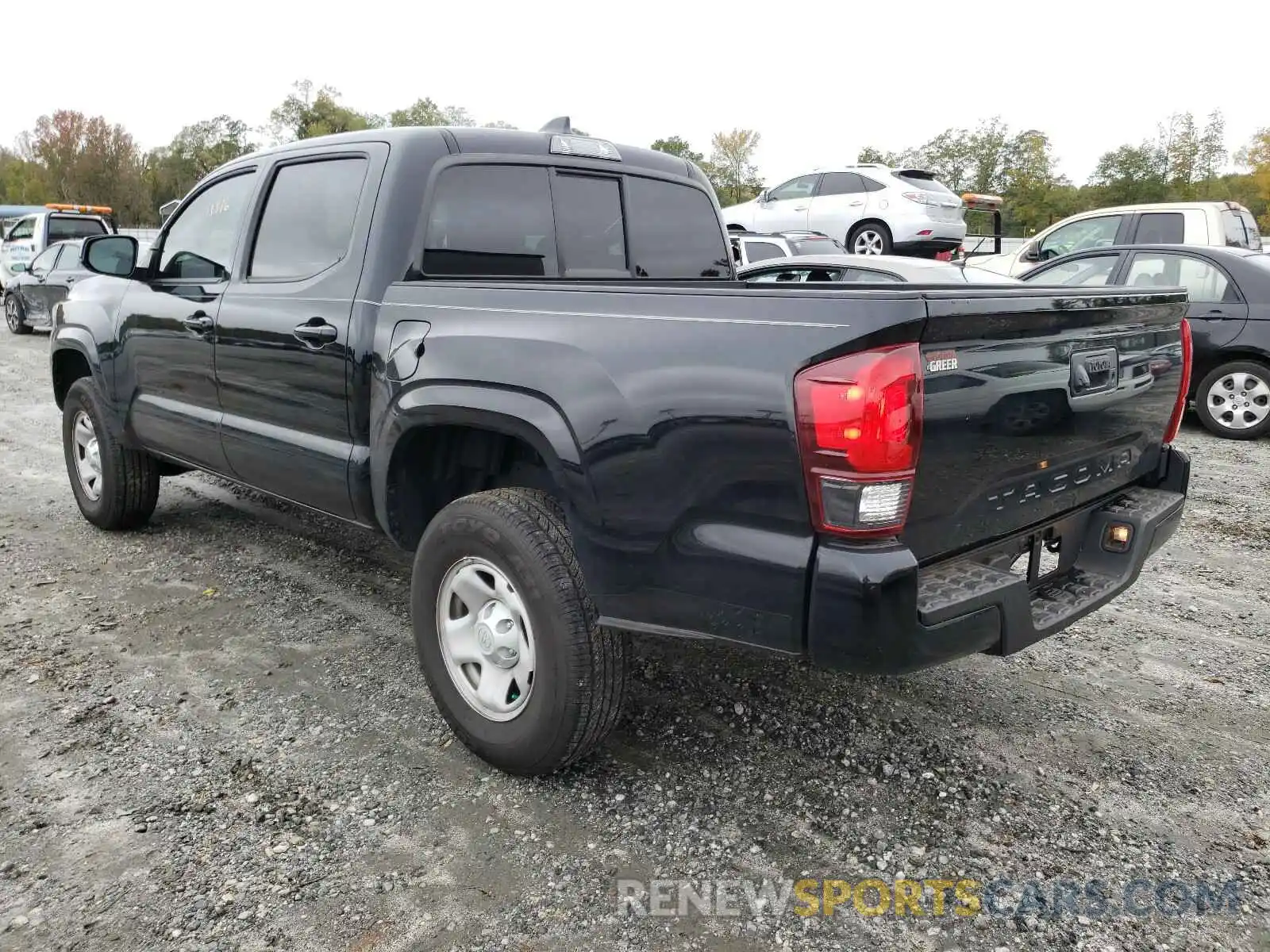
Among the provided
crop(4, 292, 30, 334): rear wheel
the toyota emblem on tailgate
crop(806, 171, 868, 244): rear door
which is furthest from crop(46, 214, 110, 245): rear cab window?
the toyota emblem on tailgate

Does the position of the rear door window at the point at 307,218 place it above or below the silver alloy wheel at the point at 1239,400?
above

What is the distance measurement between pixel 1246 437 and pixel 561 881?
7.79m

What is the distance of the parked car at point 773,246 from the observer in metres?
11.6

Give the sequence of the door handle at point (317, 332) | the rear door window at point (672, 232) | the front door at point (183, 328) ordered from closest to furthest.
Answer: the door handle at point (317, 332) → the rear door window at point (672, 232) → the front door at point (183, 328)

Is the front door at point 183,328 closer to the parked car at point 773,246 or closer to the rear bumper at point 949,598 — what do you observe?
the rear bumper at point 949,598

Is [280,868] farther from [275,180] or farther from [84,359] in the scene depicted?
[84,359]

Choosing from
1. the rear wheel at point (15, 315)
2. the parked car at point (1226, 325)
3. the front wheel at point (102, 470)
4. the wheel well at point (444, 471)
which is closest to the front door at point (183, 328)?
the front wheel at point (102, 470)

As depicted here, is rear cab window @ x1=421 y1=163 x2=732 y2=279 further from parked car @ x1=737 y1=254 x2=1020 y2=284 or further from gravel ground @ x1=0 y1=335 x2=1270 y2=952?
parked car @ x1=737 y1=254 x2=1020 y2=284

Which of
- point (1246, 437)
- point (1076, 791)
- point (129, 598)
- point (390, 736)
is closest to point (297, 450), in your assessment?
point (390, 736)

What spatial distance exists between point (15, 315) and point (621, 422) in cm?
1749

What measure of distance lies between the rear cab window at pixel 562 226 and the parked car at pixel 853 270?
12.1 feet

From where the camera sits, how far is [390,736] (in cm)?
316

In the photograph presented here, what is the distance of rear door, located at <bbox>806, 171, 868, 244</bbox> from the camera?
1486cm

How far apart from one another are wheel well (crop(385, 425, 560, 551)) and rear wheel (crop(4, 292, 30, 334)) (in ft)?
51.6
